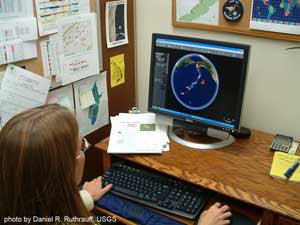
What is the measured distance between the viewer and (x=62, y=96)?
1.64 metres

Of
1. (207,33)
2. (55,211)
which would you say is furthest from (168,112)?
(55,211)

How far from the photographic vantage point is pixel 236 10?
1601 millimetres

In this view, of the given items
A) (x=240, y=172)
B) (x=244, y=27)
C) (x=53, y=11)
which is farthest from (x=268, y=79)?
(x=53, y=11)

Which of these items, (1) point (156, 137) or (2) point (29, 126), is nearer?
(2) point (29, 126)

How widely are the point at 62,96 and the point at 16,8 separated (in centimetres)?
42

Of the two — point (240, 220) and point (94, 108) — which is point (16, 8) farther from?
point (240, 220)

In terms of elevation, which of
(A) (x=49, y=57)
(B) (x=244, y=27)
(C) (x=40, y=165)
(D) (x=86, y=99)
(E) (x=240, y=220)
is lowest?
(E) (x=240, y=220)

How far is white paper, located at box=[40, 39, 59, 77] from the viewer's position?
59.4 inches

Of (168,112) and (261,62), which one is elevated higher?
(261,62)

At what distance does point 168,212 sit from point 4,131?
627mm

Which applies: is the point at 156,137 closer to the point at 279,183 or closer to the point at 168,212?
the point at 168,212

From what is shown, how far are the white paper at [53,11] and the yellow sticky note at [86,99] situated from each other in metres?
0.34

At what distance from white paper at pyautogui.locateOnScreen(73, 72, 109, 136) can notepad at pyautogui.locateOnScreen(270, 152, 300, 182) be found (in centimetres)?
82

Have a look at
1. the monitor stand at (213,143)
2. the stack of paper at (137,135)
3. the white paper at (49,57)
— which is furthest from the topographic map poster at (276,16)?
the white paper at (49,57)
